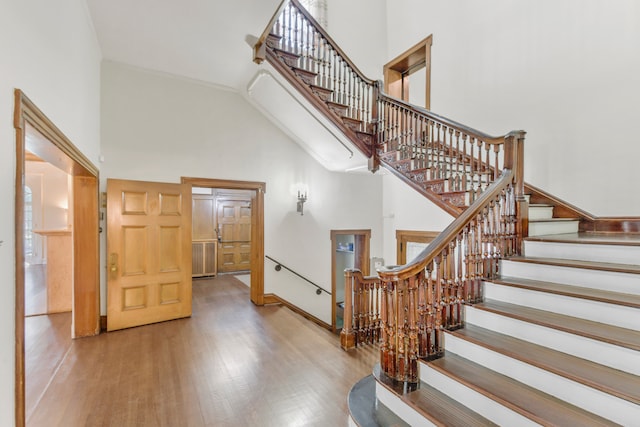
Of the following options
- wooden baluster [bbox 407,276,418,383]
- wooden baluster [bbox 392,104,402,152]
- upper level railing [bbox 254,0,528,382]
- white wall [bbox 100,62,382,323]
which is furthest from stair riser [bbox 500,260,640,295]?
white wall [bbox 100,62,382,323]

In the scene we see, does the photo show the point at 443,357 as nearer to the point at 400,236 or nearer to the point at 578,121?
the point at 578,121

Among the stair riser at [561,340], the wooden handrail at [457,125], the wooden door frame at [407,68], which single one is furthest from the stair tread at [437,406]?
the wooden door frame at [407,68]

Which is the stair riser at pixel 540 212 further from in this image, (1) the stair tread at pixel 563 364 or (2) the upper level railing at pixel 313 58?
(2) the upper level railing at pixel 313 58

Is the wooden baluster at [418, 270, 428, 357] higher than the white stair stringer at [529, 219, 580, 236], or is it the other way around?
the white stair stringer at [529, 219, 580, 236]

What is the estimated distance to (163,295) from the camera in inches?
173

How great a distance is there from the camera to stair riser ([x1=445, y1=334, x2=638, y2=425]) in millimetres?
1411

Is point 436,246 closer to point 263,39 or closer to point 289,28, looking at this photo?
point 263,39

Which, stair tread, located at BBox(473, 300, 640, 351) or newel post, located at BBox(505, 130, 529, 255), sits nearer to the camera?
stair tread, located at BBox(473, 300, 640, 351)

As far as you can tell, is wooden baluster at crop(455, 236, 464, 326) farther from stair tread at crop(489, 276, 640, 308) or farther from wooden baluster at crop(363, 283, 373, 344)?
wooden baluster at crop(363, 283, 373, 344)

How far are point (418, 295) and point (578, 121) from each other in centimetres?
304

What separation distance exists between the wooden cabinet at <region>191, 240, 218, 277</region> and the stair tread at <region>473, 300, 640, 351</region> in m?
6.90

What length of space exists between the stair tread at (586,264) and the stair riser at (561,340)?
62cm

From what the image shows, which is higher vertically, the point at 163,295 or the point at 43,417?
the point at 163,295

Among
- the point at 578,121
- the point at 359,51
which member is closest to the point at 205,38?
the point at 359,51
